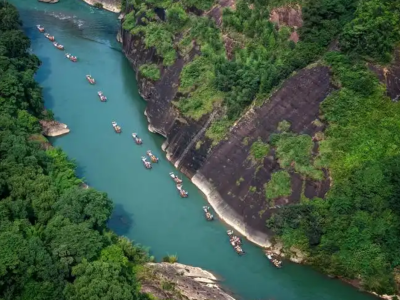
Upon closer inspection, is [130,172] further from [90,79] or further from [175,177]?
[90,79]

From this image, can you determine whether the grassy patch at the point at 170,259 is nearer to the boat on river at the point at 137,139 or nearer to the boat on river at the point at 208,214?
the boat on river at the point at 208,214

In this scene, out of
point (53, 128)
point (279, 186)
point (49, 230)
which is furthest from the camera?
point (53, 128)

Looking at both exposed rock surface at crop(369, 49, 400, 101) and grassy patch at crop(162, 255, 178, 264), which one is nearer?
grassy patch at crop(162, 255, 178, 264)

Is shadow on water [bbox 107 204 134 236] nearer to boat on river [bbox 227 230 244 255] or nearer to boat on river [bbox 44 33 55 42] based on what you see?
boat on river [bbox 227 230 244 255]

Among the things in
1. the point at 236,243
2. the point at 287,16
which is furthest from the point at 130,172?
the point at 287,16

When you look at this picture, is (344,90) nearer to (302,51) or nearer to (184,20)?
(302,51)

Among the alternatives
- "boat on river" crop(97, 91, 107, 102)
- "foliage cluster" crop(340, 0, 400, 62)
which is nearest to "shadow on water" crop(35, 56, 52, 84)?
"boat on river" crop(97, 91, 107, 102)
